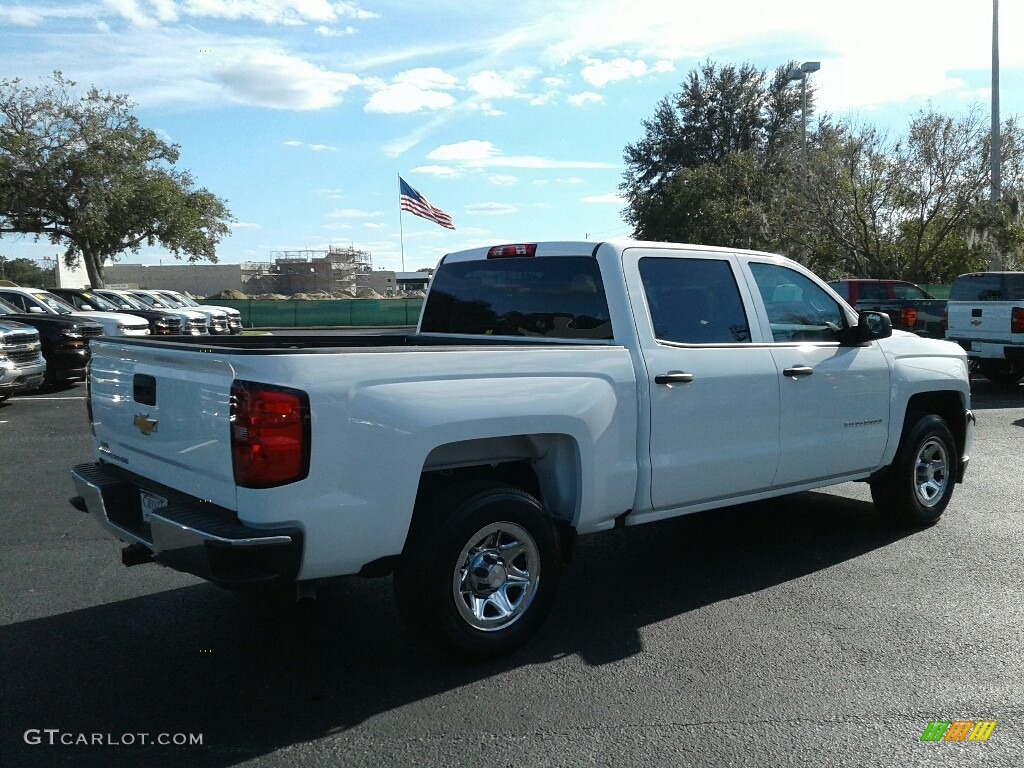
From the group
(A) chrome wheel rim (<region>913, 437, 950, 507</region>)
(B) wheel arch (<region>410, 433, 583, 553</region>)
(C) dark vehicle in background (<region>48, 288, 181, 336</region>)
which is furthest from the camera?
(C) dark vehicle in background (<region>48, 288, 181, 336</region>)

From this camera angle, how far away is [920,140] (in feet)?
91.2

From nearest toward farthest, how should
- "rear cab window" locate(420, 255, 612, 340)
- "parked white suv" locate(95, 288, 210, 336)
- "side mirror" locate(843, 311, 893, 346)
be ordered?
"rear cab window" locate(420, 255, 612, 340) → "side mirror" locate(843, 311, 893, 346) → "parked white suv" locate(95, 288, 210, 336)

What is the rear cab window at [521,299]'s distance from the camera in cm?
485

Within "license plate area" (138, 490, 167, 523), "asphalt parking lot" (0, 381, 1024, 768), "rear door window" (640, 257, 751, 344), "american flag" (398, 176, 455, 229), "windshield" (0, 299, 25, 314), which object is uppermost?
"american flag" (398, 176, 455, 229)

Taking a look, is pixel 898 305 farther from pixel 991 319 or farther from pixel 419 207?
pixel 419 207

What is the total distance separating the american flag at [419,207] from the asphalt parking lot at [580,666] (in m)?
30.1

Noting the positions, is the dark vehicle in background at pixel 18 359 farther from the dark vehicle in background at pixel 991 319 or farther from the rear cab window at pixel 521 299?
the dark vehicle in background at pixel 991 319

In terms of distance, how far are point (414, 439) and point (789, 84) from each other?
52.7 metres

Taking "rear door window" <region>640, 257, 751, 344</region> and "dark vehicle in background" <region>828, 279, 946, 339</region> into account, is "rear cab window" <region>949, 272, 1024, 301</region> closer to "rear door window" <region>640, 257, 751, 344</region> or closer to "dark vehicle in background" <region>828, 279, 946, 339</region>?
"dark vehicle in background" <region>828, 279, 946, 339</region>

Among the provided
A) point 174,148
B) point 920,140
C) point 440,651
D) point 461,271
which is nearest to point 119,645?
point 440,651

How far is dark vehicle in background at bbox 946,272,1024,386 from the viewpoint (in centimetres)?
1338

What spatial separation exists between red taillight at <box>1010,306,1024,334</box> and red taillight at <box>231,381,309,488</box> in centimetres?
1278

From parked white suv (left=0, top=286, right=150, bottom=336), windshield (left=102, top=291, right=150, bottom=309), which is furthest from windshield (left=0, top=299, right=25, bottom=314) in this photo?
windshield (left=102, top=291, right=150, bottom=309)

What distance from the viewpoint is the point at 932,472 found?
648 cm
